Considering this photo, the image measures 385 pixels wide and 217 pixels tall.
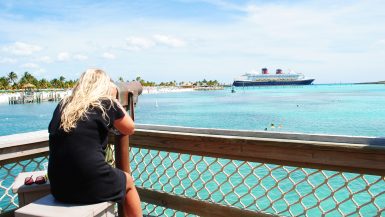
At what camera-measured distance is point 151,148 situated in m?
2.74

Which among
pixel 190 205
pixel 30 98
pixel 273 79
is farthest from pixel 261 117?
pixel 273 79

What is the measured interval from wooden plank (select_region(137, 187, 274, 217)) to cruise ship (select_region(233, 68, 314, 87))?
415ft

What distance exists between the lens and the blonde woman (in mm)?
1910

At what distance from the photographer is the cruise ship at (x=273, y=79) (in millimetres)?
126250

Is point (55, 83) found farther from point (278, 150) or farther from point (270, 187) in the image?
point (278, 150)

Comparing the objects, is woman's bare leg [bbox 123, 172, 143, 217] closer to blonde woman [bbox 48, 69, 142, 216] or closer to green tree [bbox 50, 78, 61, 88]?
blonde woman [bbox 48, 69, 142, 216]

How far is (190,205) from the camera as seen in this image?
104 inches

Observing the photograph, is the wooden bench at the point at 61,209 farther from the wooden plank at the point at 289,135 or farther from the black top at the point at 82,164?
the wooden plank at the point at 289,135

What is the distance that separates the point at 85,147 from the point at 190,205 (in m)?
1.05

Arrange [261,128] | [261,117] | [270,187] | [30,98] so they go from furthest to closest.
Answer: [30,98] → [261,117] → [261,128] → [270,187]

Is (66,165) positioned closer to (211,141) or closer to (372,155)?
(211,141)

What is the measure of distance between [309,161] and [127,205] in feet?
3.75

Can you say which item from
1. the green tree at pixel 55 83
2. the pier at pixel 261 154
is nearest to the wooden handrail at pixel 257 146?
the pier at pixel 261 154


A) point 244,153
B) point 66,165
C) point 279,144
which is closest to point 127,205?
point 66,165
